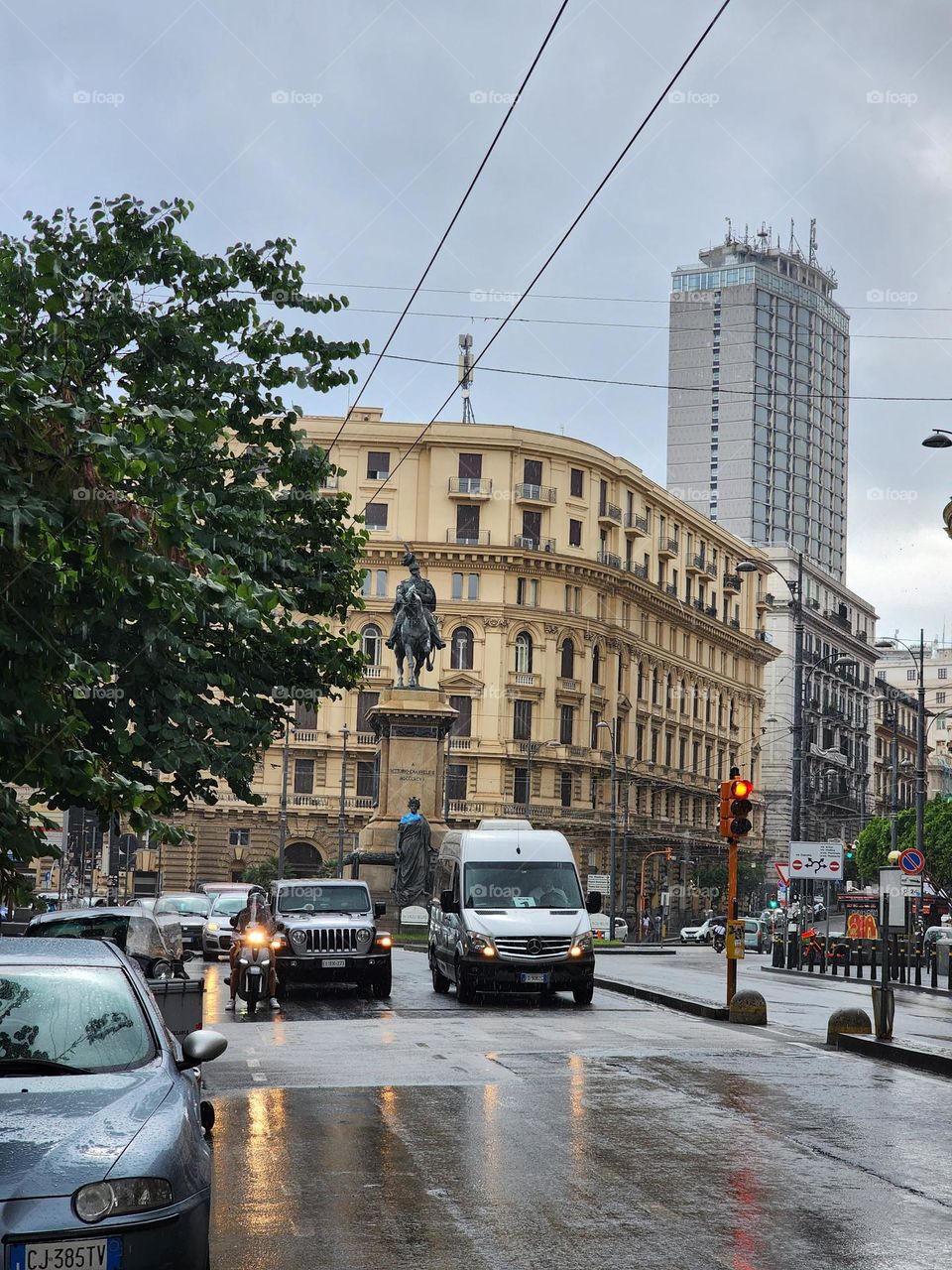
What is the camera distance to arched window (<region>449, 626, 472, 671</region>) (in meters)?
84.8

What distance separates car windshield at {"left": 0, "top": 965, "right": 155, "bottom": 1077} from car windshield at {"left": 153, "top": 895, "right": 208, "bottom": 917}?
104ft

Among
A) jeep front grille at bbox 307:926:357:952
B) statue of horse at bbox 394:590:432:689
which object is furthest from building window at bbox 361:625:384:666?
jeep front grille at bbox 307:926:357:952

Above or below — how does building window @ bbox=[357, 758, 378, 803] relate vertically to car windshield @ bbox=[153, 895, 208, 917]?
above

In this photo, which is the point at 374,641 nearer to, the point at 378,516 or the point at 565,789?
the point at 378,516

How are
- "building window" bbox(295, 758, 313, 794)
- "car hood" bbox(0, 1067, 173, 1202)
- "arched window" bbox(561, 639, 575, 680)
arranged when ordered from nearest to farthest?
"car hood" bbox(0, 1067, 173, 1202), "building window" bbox(295, 758, 313, 794), "arched window" bbox(561, 639, 575, 680)

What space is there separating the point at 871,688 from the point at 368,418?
6431 centimetres

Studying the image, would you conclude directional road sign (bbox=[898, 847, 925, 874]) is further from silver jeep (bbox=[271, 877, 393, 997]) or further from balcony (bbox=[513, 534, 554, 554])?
balcony (bbox=[513, 534, 554, 554])

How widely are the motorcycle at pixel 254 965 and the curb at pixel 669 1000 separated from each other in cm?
559

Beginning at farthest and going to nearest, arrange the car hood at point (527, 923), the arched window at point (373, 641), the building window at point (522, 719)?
the arched window at point (373, 641), the building window at point (522, 719), the car hood at point (527, 923)

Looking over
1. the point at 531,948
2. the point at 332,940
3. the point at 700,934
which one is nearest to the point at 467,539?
the point at 700,934

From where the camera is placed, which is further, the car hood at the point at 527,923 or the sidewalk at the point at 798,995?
the car hood at the point at 527,923

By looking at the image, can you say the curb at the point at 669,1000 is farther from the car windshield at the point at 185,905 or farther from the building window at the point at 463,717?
the building window at the point at 463,717

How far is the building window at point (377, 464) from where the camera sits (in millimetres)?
84438

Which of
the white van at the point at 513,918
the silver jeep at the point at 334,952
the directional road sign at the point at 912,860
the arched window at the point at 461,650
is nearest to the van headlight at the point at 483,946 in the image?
the white van at the point at 513,918
